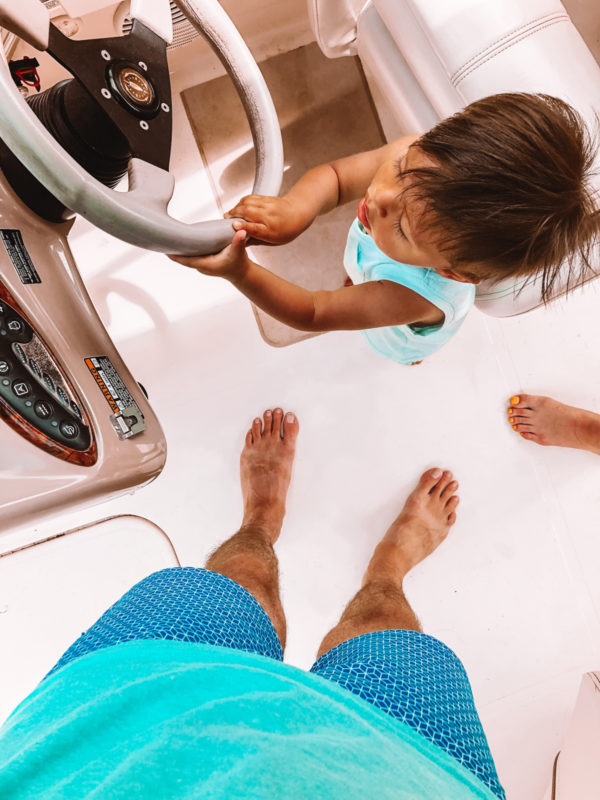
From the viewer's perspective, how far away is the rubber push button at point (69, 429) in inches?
25.1

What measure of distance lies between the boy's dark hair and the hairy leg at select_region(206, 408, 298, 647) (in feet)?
2.21

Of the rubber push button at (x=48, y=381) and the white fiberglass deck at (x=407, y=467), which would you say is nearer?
the rubber push button at (x=48, y=381)

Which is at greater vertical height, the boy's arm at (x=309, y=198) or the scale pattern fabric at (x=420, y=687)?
the boy's arm at (x=309, y=198)

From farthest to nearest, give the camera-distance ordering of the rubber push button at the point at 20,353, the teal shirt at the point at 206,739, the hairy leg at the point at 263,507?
the hairy leg at the point at 263,507
the rubber push button at the point at 20,353
the teal shirt at the point at 206,739

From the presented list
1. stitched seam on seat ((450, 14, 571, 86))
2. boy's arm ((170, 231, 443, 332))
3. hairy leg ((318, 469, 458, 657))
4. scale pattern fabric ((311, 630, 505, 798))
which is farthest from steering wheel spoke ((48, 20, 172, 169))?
hairy leg ((318, 469, 458, 657))

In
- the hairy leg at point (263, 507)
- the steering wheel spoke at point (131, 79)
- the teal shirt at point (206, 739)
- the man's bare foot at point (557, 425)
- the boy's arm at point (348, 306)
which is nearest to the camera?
the teal shirt at point (206, 739)

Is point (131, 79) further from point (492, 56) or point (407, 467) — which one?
point (407, 467)

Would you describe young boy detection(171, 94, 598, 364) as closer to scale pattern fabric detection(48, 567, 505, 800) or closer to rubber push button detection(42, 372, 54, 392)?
rubber push button detection(42, 372, 54, 392)

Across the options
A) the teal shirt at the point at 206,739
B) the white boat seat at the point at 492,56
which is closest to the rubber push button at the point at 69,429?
the teal shirt at the point at 206,739

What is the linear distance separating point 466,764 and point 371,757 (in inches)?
7.4

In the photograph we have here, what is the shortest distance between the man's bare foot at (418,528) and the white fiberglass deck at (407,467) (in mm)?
39

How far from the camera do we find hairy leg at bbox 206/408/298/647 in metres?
1.05

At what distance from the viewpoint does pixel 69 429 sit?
646 mm

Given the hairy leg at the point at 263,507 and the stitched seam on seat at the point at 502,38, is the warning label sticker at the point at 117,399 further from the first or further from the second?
the stitched seam on seat at the point at 502,38
